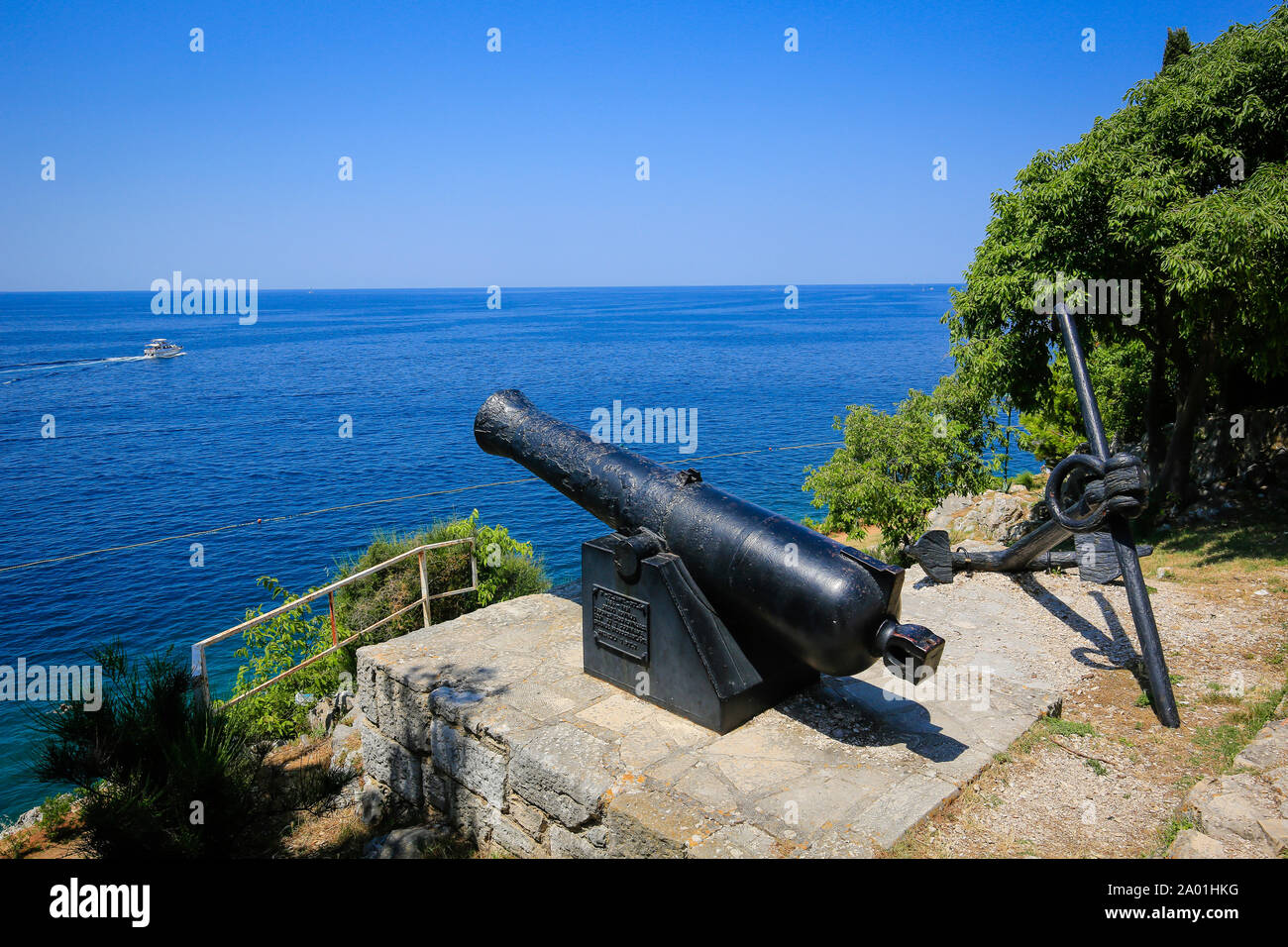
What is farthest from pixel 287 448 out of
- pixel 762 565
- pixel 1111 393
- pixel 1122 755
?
pixel 1122 755

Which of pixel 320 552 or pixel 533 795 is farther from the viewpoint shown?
pixel 320 552

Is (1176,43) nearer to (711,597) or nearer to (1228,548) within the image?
(1228,548)

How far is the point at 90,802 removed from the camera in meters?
5.13

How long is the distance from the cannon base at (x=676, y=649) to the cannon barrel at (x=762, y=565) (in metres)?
0.17

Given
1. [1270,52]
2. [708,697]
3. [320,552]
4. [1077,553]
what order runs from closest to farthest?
[708,697] < [1077,553] < [1270,52] < [320,552]

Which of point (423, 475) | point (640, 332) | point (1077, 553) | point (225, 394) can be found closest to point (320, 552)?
point (423, 475)

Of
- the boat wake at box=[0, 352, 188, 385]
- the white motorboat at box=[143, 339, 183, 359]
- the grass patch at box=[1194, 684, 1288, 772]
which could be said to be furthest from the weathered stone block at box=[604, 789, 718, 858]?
the white motorboat at box=[143, 339, 183, 359]

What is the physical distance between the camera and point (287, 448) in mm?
36531

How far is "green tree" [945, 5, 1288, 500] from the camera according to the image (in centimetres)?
918

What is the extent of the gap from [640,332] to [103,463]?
6967 centimetres

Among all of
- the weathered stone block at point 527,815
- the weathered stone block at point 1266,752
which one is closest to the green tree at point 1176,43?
the weathered stone block at point 1266,752

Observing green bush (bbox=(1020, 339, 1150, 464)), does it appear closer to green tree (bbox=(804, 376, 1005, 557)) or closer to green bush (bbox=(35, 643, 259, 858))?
green tree (bbox=(804, 376, 1005, 557))

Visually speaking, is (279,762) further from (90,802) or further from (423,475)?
(423,475)

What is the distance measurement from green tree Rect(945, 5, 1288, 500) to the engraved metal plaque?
751 cm
